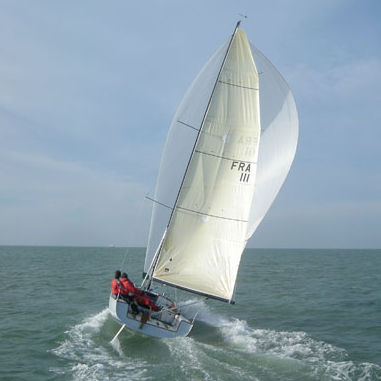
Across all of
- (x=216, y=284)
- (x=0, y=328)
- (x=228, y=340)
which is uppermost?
(x=216, y=284)

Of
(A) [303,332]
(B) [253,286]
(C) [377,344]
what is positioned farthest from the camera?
(B) [253,286]

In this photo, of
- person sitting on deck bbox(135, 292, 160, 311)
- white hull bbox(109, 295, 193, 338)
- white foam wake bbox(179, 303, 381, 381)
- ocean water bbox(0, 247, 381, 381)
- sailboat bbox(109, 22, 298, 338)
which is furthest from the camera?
sailboat bbox(109, 22, 298, 338)

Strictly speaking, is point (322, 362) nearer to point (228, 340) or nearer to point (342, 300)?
point (228, 340)

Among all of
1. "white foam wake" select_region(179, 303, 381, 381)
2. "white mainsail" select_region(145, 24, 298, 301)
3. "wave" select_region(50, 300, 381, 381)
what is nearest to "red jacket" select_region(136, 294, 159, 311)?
"white mainsail" select_region(145, 24, 298, 301)

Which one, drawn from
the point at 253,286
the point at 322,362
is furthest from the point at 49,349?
the point at 253,286

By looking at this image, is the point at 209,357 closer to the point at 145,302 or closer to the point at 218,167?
the point at 145,302

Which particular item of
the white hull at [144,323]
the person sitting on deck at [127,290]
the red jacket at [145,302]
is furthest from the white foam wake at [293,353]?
the person sitting on deck at [127,290]

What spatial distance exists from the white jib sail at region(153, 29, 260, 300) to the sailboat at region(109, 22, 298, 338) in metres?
0.03

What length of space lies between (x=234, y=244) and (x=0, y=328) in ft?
28.0

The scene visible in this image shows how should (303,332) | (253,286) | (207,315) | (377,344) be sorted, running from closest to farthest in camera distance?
(377,344)
(303,332)
(207,315)
(253,286)

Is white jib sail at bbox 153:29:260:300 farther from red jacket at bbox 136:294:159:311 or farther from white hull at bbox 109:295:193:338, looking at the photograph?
white hull at bbox 109:295:193:338

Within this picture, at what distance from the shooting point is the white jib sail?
42.3 feet

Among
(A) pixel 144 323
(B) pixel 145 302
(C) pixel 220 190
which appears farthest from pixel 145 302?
(C) pixel 220 190

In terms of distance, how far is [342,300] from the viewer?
844 inches
